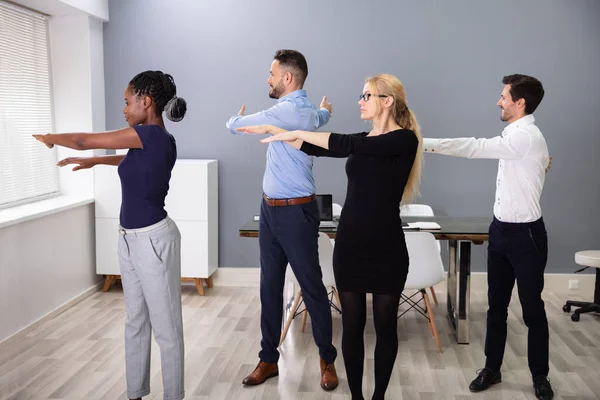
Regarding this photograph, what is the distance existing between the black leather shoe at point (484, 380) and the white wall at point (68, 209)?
9.74 ft

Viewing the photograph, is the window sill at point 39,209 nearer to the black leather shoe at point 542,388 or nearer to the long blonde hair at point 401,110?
the long blonde hair at point 401,110

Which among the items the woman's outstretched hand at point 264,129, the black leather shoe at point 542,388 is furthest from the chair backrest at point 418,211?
the woman's outstretched hand at point 264,129

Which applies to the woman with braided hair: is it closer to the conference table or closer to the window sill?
the conference table

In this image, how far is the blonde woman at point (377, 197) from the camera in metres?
2.93

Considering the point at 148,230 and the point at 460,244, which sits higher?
the point at 148,230

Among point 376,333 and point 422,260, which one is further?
point 422,260

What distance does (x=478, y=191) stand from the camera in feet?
19.2

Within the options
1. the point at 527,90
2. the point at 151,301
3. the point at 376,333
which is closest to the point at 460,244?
the point at 527,90

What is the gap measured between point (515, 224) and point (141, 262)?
1.87m

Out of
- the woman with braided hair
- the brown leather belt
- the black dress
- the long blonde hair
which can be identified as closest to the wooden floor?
the woman with braided hair

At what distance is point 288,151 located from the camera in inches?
142

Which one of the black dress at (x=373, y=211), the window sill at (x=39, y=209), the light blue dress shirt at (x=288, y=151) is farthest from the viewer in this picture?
the window sill at (x=39, y=209)

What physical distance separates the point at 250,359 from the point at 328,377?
64 cm

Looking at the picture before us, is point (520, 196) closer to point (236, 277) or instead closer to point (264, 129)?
point (264, 129)
